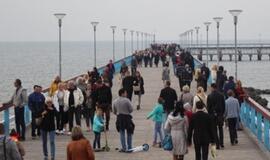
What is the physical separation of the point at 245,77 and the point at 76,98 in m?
69.8

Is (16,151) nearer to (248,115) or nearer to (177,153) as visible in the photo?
(177,153)

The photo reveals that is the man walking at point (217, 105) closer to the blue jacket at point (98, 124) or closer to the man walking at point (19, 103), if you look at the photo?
the blue jacket at point (98, 124)

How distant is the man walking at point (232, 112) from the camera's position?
1716cm

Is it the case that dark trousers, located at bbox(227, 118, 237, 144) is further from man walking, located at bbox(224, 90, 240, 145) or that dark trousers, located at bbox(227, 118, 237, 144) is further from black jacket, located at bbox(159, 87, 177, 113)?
black jacket, located at bbox(159, 87, 177, 113)

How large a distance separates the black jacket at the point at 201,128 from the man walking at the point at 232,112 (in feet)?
14.0

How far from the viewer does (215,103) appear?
1655 cm

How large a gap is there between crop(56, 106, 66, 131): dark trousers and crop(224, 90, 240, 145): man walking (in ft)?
16.2

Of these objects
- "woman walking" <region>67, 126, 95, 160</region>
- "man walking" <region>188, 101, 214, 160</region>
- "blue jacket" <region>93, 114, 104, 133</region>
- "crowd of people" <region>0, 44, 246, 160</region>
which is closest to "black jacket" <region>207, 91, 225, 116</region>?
"crowd of people" <region>0, 44, 246, 160</region>

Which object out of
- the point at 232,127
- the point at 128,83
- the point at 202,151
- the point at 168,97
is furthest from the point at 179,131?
the point at 128,83

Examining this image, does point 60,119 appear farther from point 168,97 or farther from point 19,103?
point 168,97

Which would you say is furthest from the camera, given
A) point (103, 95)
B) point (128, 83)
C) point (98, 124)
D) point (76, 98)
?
point (128, 83)

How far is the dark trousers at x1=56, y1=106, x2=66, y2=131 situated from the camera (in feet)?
63.9

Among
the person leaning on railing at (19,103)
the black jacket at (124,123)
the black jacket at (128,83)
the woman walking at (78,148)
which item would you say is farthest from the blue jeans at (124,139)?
the black jacket at (128,83)

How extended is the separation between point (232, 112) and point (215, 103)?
0.94 metres
